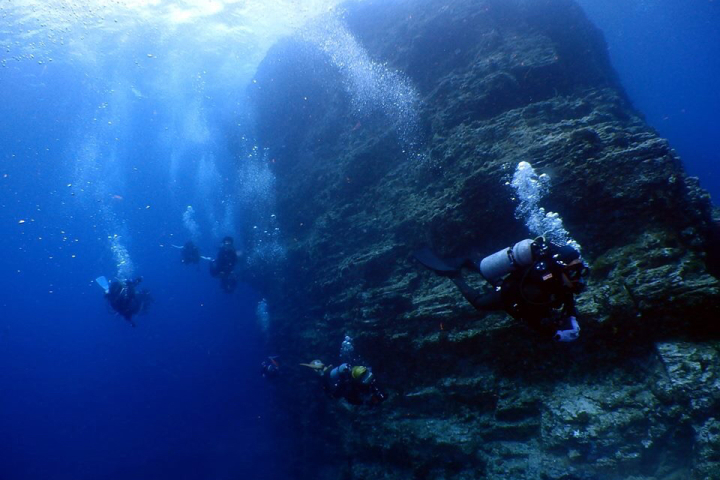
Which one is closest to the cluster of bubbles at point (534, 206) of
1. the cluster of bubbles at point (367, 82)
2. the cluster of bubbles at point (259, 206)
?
the cluster of bubbles at point (367, 82)

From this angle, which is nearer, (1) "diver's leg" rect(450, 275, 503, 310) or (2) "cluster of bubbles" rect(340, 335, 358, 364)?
(1) "diver's leg" rect(450, 275, 503, 310)

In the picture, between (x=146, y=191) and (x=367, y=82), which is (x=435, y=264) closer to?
(x=367, y=82)

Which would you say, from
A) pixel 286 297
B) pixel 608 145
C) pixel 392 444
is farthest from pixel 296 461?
pixel 608 145

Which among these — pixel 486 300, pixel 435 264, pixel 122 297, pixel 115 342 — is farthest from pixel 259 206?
pixel 115 342

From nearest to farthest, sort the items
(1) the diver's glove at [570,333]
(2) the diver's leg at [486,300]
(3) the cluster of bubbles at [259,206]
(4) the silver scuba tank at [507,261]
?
(1) the diver's glove at [570,333]
(4) the silver scuba tank at [507,261]
(2) the diver's leg at [486,300]
(3) the cluster of bubbles at [259,206]

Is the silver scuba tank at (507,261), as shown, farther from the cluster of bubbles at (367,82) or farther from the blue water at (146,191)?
Answer: the blue water at (146,191)

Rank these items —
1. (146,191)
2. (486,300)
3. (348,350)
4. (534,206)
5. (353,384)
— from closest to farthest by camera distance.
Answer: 1. (486,300)
2. (353,384)
3. (534,206)
4. (348,350)
5. (146,191)

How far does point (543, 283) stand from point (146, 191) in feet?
252

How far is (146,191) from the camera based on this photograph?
217 ft

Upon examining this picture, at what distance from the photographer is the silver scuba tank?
3.73m

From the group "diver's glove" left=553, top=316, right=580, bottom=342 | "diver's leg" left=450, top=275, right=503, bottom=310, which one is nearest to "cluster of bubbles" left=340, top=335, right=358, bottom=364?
"diver's leg" left=450, top=275, right=503, bottom=310

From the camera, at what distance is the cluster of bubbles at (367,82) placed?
36.2 feet

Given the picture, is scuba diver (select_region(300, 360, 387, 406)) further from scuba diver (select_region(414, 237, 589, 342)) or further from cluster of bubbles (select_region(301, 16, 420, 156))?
cluster of bubbles (select_region(301, 16, 420, 156))

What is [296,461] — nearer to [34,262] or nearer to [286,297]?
[286,297]
